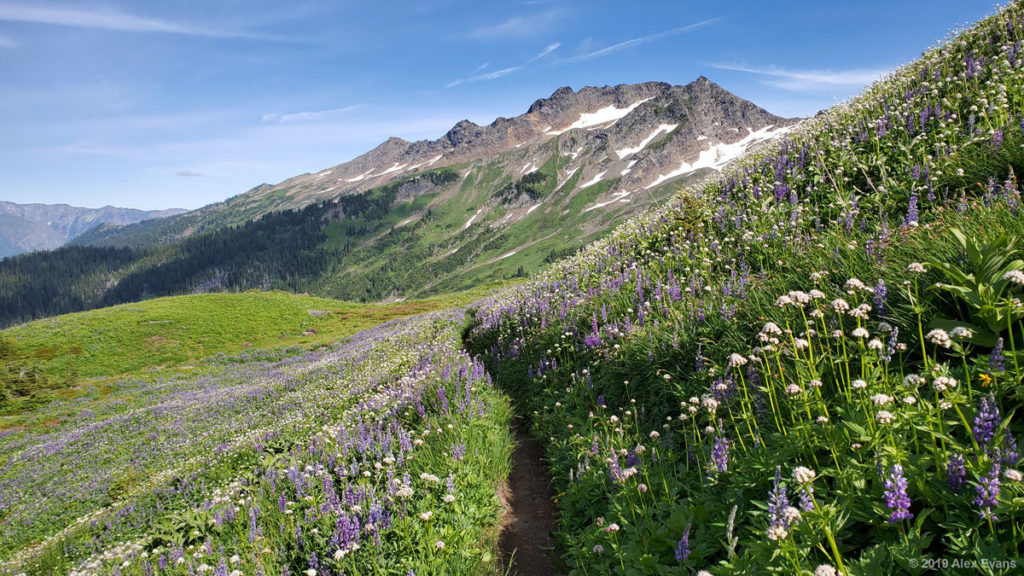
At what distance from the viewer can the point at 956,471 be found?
2.64 m

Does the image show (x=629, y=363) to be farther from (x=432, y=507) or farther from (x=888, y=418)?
(x=888, y=418)

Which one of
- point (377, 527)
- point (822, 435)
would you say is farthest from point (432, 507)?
point (822, 435)

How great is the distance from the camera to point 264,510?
255 inches

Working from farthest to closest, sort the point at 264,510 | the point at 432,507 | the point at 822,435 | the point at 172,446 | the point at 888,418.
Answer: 1. the point at 172,446
2. the point at 264,510
3. the point at 432,507
4. the point at 822,435
5. the point at 888,418

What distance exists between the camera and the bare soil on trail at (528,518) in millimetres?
5738

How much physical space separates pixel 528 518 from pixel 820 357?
4.81 meters

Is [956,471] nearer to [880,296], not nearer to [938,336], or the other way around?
[938,336]

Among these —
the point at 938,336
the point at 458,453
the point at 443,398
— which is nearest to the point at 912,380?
the point at 938,336

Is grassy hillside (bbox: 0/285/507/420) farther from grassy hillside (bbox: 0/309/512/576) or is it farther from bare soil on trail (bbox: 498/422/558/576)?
bare soil on trail (bbox: 498/422/558/576)

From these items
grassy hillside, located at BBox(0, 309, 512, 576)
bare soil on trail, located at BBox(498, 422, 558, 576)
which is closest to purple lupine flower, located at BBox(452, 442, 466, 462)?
grassy hillside, located at BBox(0, 309, 512, 576)

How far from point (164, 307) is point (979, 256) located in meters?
73.6

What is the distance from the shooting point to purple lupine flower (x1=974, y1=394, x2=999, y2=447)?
2441 mm

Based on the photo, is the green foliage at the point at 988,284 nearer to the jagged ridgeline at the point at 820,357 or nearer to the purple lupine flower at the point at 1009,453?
the jagged ridgeline at the point at 820,357

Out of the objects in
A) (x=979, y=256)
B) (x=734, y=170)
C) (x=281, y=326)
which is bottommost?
(x=281, y=326)
